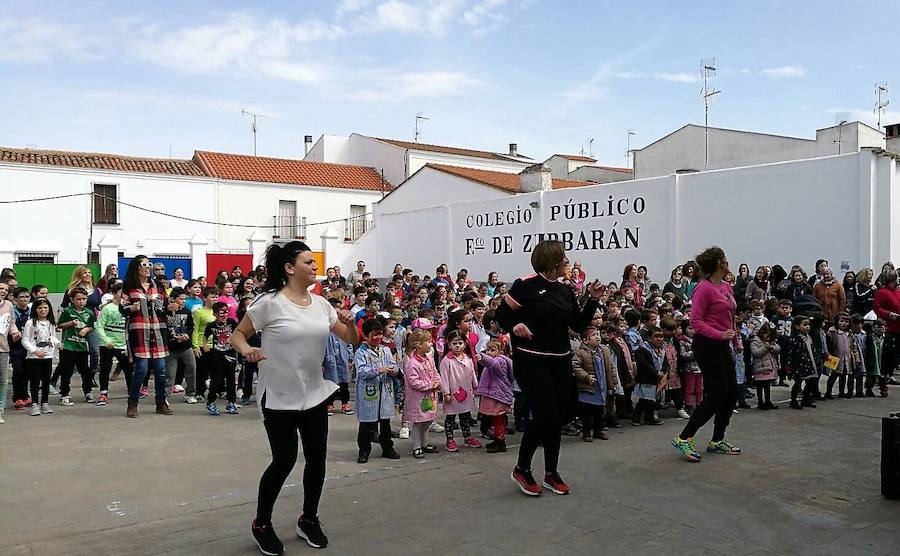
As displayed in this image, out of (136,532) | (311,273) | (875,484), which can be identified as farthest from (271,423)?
(875,484)

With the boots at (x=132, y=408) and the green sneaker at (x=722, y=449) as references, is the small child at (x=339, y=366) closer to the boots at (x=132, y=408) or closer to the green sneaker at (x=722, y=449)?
the boots at (x=132, y=408)

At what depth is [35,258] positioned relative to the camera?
2934 cm

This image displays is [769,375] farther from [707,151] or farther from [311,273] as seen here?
[707,151]

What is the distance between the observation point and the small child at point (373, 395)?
6695 millimetres

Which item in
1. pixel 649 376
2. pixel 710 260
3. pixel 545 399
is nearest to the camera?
pixel 545 399

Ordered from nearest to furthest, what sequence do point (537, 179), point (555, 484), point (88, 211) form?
point (555, 484)
point (537, 179)
point (88, 211)

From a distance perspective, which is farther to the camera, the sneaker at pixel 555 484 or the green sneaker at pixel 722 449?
the green sneaker at pixel 722 449

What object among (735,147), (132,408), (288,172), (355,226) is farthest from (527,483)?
(288,172)

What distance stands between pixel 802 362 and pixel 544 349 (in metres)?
5.08

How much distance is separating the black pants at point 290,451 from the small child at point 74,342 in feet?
19.5

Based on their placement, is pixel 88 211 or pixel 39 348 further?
pixel 88 211

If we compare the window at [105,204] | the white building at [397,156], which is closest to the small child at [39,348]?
the window at [105,204]

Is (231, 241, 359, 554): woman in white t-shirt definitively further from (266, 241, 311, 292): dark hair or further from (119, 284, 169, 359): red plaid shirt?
(119, 284, 169, 359): red plaid shirt

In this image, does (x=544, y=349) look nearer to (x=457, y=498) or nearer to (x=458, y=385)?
(x=457, y=498)
